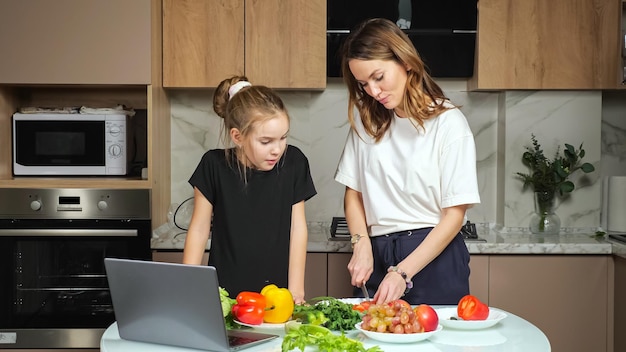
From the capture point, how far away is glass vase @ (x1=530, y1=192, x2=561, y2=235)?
374 cm

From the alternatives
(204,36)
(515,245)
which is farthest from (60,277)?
(515,245)

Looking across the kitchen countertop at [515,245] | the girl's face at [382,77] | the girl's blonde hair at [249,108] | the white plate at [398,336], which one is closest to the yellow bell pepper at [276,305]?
the white plate at [398,336]

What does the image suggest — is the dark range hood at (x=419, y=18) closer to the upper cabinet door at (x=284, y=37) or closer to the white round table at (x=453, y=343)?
the upper cabinet door at (x=284, y=37)

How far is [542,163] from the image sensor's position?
378 centimetres

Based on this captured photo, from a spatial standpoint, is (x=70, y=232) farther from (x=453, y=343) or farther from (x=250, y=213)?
(x=453, y=343)

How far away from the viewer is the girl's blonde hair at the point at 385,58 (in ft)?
7.79

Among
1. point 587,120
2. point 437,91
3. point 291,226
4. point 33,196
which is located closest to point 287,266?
point 291,226

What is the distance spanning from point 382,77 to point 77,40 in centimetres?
170

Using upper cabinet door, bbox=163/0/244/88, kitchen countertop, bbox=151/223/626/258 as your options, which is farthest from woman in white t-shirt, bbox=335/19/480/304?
upper cabinet door, bbox=163/0/244/88

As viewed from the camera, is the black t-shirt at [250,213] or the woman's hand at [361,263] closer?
the woman's hand at [361,263]

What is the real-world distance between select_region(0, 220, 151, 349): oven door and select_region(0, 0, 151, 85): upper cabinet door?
0.62m

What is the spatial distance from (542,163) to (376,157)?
146cm

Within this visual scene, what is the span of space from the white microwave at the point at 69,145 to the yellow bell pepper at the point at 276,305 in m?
1.87

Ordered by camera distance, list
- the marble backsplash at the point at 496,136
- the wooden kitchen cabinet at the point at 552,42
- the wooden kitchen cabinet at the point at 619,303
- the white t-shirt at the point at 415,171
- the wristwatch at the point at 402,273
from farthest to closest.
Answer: the marble backsplash at the point at 496,136 → the wooden kitchen cabinet at the point at 552,42 → the wooden kitchen cabinet at the point at 619,303 → the white t-shirt at the point at 415,171 → the wristwatch at the point at 402,273
